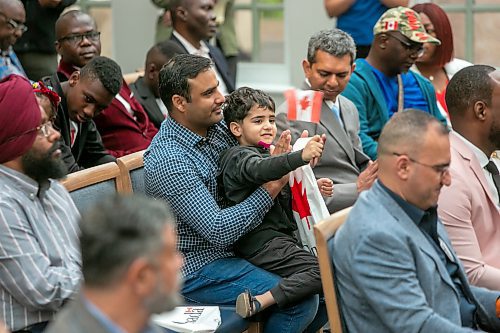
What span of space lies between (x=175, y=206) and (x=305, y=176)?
0.54 meters

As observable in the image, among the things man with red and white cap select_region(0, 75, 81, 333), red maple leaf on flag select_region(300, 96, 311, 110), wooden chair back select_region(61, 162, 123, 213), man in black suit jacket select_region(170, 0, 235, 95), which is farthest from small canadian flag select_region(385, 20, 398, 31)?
man with red and white cap select_region(0, 75, 81, 333)

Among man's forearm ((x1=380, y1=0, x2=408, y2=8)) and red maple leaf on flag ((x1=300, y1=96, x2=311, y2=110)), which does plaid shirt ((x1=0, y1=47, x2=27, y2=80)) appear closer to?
red maple leaf on flag ((x1=300, y1=96, x2=311, y2=110))

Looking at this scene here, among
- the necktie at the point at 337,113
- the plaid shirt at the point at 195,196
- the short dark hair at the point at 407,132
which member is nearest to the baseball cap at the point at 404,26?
the necktie at the point at 337,113

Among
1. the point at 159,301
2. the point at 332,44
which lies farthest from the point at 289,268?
the point at 159,301

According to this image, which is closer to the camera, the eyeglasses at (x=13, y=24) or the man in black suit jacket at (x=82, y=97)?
the man in black suit jacket at (x=82, y=97)

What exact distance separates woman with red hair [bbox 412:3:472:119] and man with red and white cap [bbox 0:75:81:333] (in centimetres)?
326

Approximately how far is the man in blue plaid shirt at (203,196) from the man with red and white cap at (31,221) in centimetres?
50

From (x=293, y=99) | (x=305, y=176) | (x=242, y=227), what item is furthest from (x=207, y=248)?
(x=293, y=99)

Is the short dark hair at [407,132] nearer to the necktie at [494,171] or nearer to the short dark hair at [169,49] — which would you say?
the necktie at [494,171]

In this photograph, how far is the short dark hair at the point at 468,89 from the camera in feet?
13.0

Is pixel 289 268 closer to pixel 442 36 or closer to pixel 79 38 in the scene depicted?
pixel 79 38

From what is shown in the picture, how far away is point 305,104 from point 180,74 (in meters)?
0.63

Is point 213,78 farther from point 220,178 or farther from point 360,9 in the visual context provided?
point 360,9

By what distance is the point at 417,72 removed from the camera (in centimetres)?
597
